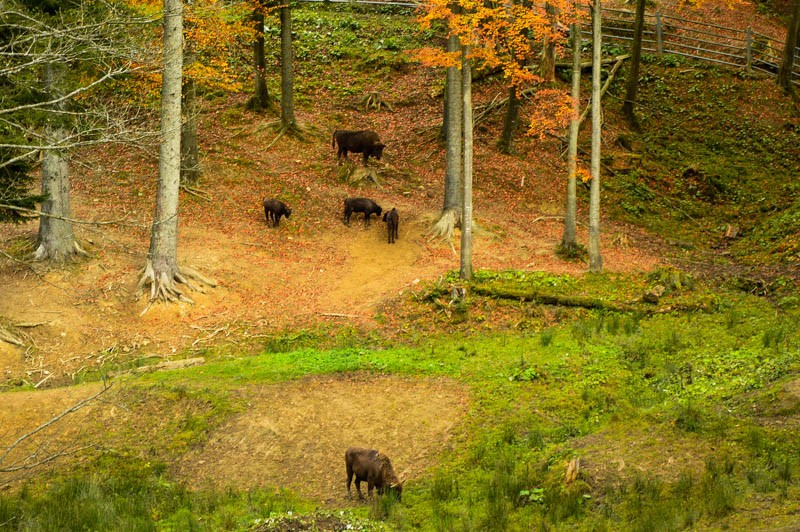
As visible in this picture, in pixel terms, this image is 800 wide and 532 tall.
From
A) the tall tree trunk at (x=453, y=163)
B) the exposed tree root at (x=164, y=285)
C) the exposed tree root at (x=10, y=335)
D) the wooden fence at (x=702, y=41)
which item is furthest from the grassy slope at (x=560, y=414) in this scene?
the wooden fence at (x=702, y=41)

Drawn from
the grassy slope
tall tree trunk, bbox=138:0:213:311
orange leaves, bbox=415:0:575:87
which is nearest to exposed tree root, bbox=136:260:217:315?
tall tree trunk, bbox=138:0:213:311

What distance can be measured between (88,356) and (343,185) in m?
12.4

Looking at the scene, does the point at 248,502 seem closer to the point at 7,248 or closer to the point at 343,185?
the point at 7,248

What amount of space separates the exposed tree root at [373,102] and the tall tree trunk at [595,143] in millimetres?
14324

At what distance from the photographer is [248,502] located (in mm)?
10211

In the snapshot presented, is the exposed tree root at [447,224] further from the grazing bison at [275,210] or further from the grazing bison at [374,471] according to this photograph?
the grazing bison at [374,471]

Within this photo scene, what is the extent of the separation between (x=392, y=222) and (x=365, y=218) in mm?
1640

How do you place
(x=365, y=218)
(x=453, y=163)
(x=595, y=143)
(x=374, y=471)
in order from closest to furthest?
(x=374, y=471), (x=595, y=143), (x=453, y=163), (x=365, y=218)

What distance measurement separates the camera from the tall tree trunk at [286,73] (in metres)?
27.5

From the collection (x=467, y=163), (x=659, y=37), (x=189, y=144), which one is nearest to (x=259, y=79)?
(x=189, y=144)

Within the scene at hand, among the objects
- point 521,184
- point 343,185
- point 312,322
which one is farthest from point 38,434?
point 521,184

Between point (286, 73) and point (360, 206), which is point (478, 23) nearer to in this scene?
point (360, 206)

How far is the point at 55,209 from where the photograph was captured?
58.7ft

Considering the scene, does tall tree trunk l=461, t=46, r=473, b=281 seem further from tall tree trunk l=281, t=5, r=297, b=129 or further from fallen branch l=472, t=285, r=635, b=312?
tall tree trunk l=281, t=5, r=297, b=129
